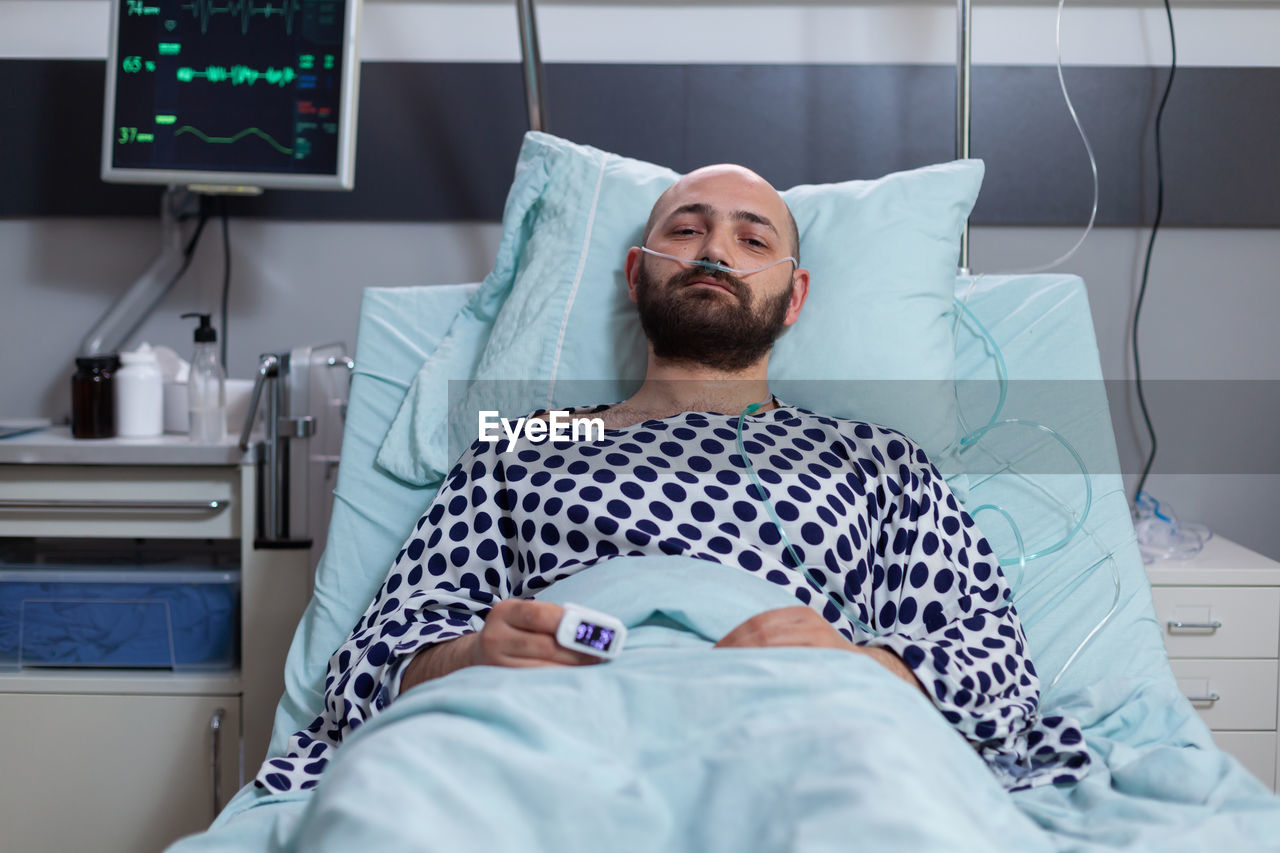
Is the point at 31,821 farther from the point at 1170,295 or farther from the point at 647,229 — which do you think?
the point at 1170,295

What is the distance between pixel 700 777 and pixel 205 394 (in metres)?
1.34

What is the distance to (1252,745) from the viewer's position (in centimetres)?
160

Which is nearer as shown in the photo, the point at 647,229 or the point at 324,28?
the point at 647,229

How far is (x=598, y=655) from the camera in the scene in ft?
3.13

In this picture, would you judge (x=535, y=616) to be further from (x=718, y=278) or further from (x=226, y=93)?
(x=226, y=93)

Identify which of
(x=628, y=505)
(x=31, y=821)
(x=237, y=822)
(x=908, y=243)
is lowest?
(x=31, y=821)

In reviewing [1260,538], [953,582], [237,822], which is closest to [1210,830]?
[953,582]

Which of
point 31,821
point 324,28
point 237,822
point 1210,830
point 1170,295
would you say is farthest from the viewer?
point 1170,295

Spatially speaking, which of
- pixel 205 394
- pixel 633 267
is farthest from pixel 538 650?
pixel 205 394

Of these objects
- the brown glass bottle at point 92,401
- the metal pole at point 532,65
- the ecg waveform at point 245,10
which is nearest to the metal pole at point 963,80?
the metal pole at point 532,65

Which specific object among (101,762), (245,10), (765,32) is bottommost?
(101,762)

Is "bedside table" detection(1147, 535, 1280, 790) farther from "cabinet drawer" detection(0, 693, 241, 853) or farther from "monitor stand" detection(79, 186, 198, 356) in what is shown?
"monitor stand" detection(79, 186, 198, 356)

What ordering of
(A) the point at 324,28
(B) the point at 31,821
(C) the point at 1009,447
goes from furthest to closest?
(A) the point at 324,28
(B) the point at 31,821
(C) the point at 1009,447

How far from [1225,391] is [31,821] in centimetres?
242
